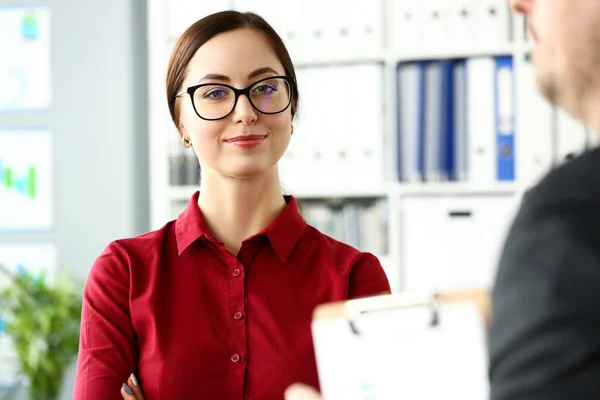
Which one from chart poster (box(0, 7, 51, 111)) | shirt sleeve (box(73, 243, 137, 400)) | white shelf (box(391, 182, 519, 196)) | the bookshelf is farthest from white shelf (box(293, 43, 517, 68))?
shirt sleeve (box(73, 243, 137, 400))

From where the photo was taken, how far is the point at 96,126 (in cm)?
343

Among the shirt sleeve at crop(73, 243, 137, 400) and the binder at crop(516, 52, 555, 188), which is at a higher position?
the binder at crop(516, 52, 555, 188)

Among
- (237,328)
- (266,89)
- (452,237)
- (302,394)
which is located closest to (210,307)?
(237,328)

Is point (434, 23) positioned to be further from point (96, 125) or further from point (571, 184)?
point (571, 184)

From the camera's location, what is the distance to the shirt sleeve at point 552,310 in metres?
0.51

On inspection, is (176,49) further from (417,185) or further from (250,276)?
(417,185)

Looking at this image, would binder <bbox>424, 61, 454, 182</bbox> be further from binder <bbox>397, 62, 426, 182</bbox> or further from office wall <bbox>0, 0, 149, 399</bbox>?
office wall <bbox>0, 0, 149, 399</bbox>

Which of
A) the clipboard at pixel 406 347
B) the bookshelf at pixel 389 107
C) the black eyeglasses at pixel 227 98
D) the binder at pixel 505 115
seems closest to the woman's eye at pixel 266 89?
the black eyeglasses at pixel 227 98

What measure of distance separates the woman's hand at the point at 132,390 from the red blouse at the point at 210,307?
0.4 inches

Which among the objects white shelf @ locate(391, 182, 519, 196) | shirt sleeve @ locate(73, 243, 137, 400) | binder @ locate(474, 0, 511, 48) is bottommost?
shirt sleeve @ locate(73, 243, 137, 400)

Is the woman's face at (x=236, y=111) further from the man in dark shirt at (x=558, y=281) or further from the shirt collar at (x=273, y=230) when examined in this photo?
the man in dark shirt at (x=558, y=281)

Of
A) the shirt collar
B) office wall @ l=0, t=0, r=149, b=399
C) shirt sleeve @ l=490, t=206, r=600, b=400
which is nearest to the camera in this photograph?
shirt sleeve @ l=490, t=206, r=600, b=400

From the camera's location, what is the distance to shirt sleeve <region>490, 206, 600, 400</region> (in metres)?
0.51

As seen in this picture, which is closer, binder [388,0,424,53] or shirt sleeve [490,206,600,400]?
shirt sleeve [490,206,600,400]
